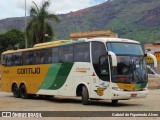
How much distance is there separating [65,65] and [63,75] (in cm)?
55

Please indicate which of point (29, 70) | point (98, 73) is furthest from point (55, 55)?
point (98, 73)

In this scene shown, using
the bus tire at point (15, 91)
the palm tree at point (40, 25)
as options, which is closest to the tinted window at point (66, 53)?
the bus tire at point (15, 91)

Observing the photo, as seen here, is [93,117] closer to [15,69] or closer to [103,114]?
[103,114]

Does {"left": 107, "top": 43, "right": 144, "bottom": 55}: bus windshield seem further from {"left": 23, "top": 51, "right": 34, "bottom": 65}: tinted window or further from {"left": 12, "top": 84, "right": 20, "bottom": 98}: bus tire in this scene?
{"left": 12, "top": 84, "right": 20, "bottom": 98}: bus tire

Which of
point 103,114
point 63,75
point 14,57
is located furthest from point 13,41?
point 103,114

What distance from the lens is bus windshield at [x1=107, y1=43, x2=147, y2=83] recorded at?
63.1 feet

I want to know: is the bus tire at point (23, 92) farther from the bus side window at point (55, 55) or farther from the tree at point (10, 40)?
the tree at point (10, 40)

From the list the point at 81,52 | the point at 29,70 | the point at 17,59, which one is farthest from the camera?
the point at 17,59

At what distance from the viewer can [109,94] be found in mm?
19125

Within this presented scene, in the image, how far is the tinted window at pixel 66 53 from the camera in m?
21.7

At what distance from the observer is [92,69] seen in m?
20.0

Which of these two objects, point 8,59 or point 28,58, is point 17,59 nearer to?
point 8,59

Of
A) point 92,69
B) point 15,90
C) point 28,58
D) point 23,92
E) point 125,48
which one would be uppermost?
point 125,48

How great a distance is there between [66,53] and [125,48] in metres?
3.59
